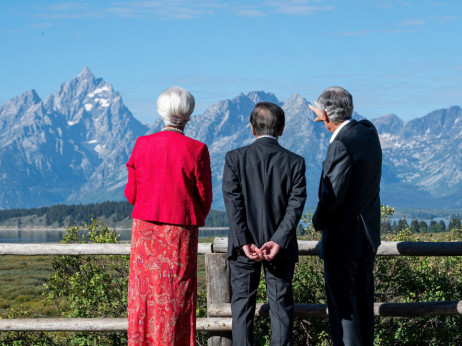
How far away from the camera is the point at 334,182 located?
4.86 meters

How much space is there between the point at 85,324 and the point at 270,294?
2.13 meters

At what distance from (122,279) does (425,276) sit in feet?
12.5

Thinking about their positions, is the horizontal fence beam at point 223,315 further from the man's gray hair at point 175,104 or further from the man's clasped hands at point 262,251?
the man's gray hair at point 175,104

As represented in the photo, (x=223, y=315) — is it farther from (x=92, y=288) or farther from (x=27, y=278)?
(x=27, y=278)

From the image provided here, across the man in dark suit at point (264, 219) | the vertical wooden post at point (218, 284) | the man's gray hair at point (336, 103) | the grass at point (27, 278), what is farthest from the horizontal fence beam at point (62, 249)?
the grass at point (27, 278)

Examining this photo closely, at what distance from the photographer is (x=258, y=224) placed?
16.5 feet

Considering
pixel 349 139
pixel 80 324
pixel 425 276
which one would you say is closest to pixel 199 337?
pixel 80 324

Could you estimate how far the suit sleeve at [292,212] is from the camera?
194 inches

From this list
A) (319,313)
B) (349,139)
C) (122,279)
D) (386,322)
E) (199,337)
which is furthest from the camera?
(122,279)

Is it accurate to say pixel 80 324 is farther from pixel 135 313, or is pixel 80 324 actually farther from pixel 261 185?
pixel 261 185

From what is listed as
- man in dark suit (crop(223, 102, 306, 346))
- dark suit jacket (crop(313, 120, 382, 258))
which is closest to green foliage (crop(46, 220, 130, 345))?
man in dark suit (crop(223, 102, 306, 346))

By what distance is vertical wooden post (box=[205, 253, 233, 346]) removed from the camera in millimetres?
5914

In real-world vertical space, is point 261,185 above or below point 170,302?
above

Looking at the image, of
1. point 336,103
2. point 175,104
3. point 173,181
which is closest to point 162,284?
point 173,181
